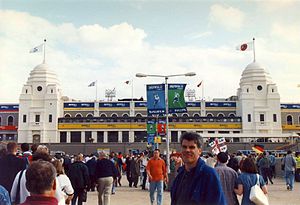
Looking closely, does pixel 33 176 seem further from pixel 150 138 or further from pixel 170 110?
pixel 150 138

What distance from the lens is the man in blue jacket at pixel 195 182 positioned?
371 cm

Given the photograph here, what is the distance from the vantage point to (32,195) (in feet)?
10.2

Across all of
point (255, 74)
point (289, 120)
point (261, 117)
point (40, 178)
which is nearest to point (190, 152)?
point (40, 178)

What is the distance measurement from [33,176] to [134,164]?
709 inches

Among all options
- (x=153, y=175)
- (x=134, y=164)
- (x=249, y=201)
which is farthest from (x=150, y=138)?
(x=249, y=201)

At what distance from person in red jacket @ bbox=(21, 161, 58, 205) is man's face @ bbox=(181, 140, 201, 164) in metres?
1.41

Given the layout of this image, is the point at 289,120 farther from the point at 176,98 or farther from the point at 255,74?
the point at 176,98

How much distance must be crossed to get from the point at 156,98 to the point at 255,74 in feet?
197

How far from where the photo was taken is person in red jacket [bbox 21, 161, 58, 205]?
10.1 ft

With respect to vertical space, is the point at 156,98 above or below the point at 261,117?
below

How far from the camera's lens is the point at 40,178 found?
10.4ft

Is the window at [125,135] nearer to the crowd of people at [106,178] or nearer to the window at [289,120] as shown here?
the window at [289,120]

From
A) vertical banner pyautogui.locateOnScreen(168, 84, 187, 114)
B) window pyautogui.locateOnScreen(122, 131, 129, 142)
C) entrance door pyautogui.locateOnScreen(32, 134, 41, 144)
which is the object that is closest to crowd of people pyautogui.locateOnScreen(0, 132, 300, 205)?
vertical banner pyautogui.locateOnScreen(168, 84, 187, 114)

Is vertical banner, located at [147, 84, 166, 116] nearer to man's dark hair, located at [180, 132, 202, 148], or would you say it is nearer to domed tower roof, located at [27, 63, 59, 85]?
man's dark hair, located at [180, 132, 202, 148]
